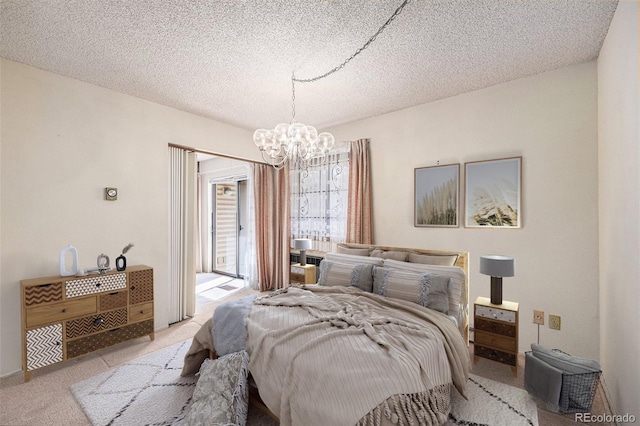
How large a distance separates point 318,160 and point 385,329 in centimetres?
321

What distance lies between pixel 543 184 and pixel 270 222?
157 inches

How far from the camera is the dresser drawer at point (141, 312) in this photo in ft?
9.87

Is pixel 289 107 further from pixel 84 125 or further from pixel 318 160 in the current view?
pixel 84 125

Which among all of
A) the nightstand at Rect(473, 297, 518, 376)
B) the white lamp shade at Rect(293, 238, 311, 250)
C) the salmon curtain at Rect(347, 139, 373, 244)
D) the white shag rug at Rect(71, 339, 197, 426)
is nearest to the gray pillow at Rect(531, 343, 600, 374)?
the nightstand at Rect(473, 297, 518, 376)

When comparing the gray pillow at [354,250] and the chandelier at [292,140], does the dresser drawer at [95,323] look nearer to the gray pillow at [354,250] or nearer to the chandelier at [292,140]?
the chandelier at [292,140]

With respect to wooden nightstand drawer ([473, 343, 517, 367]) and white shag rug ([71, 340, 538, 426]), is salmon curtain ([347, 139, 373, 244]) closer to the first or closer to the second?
wooden nightstand drawer ([473, 343, 517, 367])

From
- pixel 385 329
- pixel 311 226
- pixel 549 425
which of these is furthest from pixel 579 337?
pixel 311 226

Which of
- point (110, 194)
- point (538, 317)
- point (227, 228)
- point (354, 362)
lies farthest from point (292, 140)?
point (227, 228)

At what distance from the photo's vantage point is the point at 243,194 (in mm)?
5910

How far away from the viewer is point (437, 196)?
11.1 ft

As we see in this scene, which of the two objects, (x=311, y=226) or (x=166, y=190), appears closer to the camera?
(x=166, y=190)

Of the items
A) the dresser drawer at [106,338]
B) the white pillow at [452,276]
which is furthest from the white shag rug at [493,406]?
the dresser drawer at [106,338]

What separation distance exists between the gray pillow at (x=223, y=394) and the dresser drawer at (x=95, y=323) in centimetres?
149

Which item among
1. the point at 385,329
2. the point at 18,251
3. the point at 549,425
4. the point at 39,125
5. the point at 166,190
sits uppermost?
the point at 39,125
